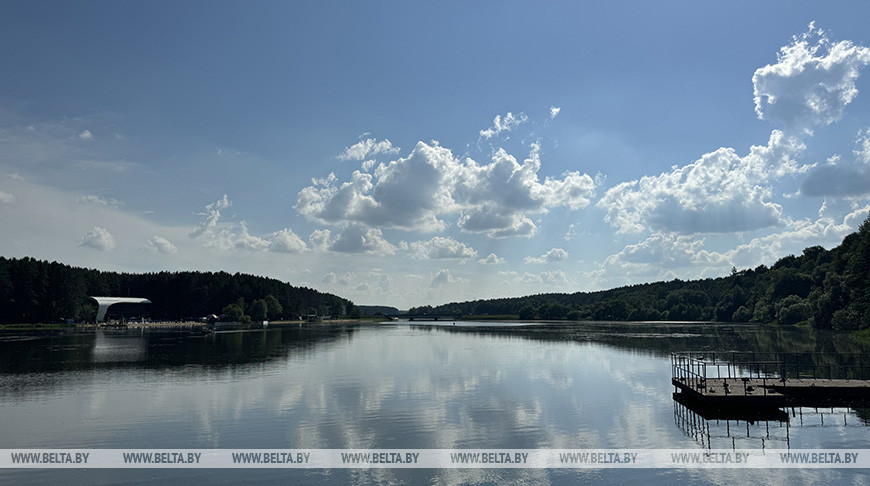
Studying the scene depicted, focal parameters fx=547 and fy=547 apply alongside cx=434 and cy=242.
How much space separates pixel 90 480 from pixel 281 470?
27.5 feet

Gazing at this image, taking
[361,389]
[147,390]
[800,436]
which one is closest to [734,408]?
[800,436]

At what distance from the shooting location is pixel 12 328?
612 ft

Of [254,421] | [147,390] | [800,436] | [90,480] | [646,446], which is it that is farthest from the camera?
[147,390]

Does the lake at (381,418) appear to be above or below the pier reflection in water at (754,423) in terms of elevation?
above

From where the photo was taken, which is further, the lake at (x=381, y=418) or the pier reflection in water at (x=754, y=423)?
the pier reflection in water at (x=754, y=423)

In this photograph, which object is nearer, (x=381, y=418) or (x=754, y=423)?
(x=754, y=423)

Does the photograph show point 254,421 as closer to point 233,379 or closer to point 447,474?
point 447,474

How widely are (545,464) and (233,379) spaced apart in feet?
133

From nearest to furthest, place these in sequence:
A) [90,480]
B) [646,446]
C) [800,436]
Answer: [90,480], [646,446], [800,436]

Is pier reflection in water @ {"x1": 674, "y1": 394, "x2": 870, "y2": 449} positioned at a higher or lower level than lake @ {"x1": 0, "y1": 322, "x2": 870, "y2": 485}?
lower

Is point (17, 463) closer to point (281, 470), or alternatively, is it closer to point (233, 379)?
point (281, 470)

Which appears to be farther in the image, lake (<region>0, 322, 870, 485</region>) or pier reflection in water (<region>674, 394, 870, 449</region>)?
pier reflection in water (<region>674, 394, 870, 449</region>)

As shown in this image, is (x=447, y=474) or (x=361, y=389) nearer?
(x=447, y=474)

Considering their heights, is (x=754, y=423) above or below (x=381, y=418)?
below
